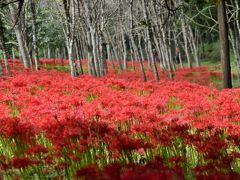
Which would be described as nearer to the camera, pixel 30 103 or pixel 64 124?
pixel 64 124

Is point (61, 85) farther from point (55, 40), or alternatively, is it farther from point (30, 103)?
point (55, 40)

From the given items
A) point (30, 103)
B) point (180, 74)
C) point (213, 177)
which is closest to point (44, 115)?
point (30, 103)

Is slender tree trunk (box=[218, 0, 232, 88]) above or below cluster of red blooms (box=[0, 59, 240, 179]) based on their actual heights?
above

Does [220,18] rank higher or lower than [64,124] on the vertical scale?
higher

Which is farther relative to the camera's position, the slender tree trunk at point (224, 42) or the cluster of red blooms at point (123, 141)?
the slender tree trunk at point (224, 42)

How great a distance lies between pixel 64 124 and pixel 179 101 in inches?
238

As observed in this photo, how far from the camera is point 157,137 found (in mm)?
5383

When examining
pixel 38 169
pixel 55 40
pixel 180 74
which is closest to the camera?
pixel 38 169

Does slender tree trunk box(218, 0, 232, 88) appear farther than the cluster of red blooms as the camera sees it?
Yes

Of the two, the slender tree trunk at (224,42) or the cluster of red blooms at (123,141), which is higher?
the slender tree trunk at (224,42)

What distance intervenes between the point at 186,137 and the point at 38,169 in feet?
6.78

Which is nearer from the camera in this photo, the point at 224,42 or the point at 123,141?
the point at 123,141

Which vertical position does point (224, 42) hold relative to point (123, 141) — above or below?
above

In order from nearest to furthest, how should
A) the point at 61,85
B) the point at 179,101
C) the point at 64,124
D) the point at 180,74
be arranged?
the point at 64,124 < the point at 179,101 < the point at 61,85 < the point at 180,74
